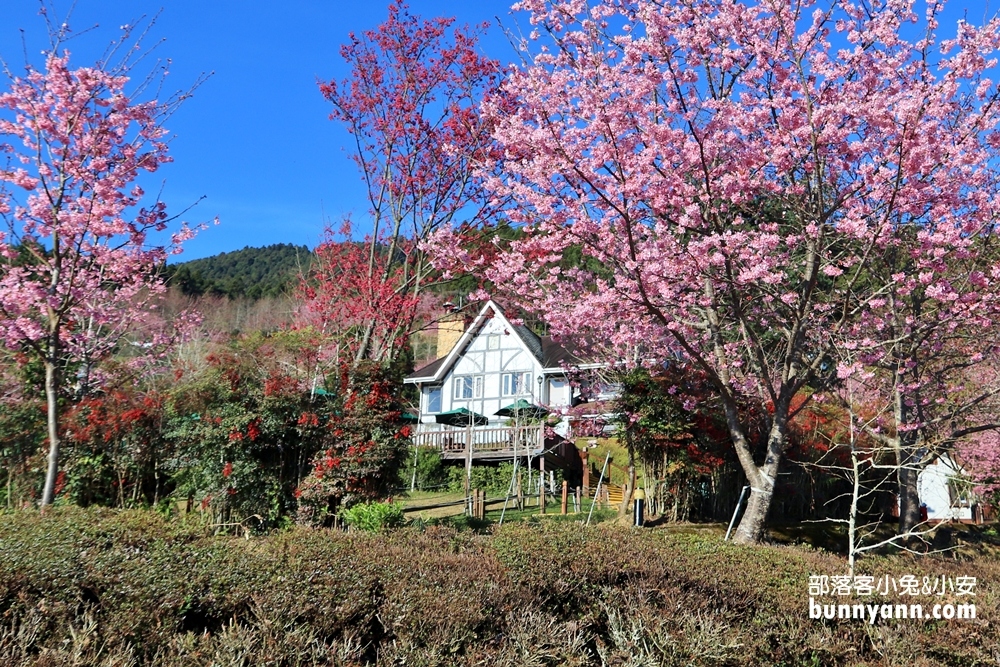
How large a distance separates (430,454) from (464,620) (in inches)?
632

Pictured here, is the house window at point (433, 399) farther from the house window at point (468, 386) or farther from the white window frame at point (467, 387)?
the house window at point (468, 386)

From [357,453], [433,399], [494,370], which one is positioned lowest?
[357,453]

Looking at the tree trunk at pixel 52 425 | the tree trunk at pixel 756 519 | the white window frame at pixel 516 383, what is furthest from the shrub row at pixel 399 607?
the white window frame at pixel 516 383

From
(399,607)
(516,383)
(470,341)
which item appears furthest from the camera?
(470,341)

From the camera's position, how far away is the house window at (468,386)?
26.5m

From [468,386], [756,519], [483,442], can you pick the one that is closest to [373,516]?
[756,519]

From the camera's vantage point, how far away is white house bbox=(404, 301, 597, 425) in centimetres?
2484

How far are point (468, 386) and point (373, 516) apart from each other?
18853 mm

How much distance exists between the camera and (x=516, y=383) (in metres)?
25.5

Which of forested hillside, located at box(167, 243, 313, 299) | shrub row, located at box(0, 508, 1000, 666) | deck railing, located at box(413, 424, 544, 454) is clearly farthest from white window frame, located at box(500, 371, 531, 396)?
forested hillside, located at box(167, 243, 313, 299)

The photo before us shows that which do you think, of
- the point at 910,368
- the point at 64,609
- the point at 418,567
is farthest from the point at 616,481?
the point at 64,609

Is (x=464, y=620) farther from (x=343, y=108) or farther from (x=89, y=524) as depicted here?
(x=343, y=108)

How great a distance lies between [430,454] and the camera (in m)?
19.5

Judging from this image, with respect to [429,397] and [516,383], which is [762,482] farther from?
[429,397]
